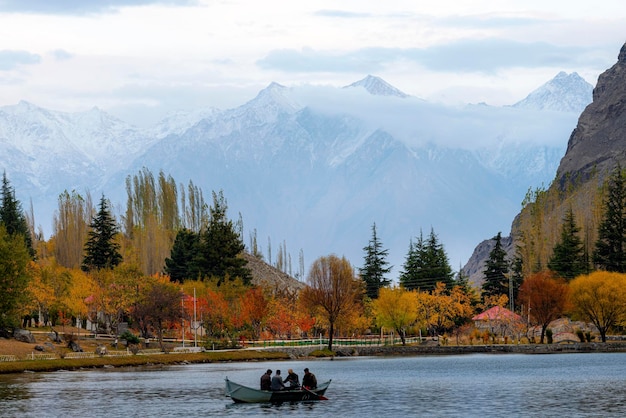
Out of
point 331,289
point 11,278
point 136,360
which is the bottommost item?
point 136,360

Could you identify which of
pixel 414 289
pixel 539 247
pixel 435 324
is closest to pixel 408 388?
pixel 435 324

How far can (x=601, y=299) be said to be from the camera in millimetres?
137125

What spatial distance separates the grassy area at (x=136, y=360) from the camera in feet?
322

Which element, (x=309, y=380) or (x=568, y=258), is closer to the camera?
(x=309, y=380)

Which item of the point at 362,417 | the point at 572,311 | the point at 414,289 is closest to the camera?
the point at 362,417

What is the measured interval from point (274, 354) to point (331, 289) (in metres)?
22.0

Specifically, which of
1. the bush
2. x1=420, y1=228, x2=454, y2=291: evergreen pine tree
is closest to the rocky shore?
the bush

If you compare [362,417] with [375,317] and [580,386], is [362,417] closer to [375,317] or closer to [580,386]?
[580,386]

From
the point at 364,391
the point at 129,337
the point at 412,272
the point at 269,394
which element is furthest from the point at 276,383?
the point at 412,272

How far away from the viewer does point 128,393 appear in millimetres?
75562

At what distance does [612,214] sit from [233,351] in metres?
72.7

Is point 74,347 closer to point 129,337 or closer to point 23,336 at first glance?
point 23,336

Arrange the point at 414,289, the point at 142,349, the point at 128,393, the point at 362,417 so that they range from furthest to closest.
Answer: the point at 414,289 < the point at 142,349 < the point at 128,393 < the point at 362,417

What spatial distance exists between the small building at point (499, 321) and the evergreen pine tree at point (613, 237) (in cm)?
1919
